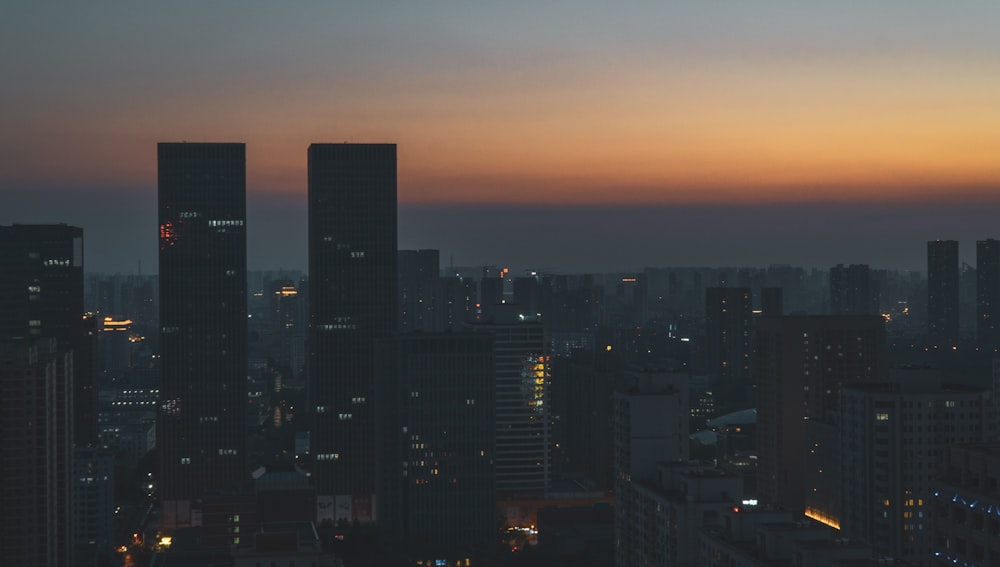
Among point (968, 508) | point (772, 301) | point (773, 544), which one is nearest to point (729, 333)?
point (772, 301)

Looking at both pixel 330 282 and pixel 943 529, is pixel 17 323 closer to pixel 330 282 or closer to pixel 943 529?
pixel 330 282

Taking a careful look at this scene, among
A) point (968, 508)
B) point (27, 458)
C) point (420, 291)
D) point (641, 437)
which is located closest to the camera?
point (968, 508)

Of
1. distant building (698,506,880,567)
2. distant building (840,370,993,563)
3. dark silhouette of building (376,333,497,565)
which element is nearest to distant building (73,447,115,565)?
dark silhouette of building (376,333,497,565)

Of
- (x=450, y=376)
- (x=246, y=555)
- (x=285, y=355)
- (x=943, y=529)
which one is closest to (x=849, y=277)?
(x=285, y=355)

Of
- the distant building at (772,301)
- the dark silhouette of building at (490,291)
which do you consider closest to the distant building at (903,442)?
the distant building at (772,301)

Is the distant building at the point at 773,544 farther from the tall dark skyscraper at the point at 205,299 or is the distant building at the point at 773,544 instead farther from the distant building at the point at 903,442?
the tall dark skyscraper at the point at 205,299

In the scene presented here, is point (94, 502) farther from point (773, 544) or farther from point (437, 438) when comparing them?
point (773, 544)
